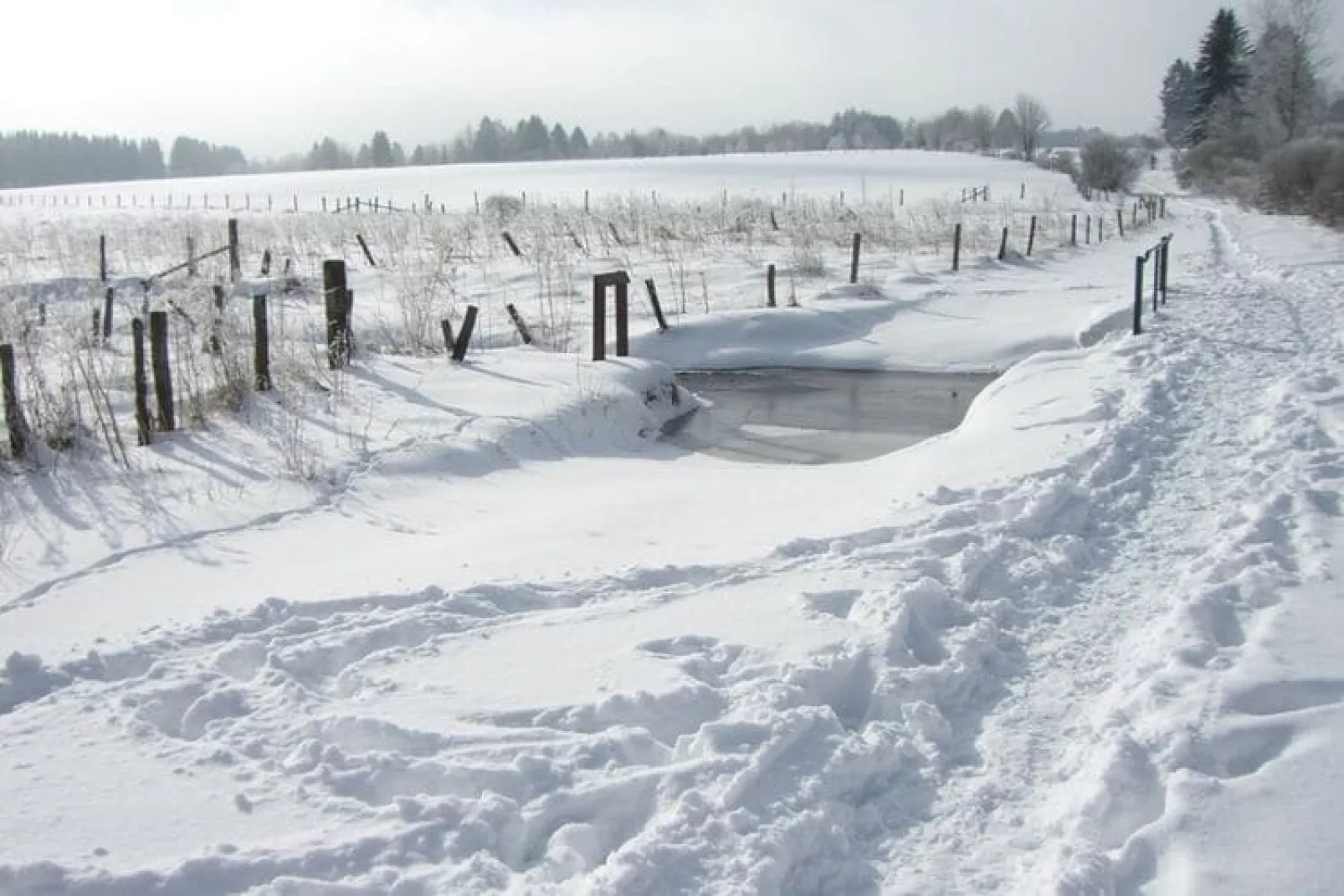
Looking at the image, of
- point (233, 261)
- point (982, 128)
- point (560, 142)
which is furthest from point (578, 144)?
point (233, 261)

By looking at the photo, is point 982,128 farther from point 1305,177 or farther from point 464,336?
point 464,336

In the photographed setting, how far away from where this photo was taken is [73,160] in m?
143

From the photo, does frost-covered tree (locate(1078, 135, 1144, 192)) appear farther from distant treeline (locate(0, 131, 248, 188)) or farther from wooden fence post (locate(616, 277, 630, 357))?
distant treeline (locate(0, 131, 248, 188))

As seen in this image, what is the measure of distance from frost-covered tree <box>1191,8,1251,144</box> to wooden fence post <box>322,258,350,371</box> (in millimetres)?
80197

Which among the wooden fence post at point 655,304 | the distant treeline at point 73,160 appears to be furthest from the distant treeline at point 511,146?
the wooden fence post at point 655,304

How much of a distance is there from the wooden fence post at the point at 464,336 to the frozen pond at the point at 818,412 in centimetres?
228

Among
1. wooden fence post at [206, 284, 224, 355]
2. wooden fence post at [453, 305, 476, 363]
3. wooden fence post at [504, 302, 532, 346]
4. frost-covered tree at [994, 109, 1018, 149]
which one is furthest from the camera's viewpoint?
frost-covered tree at [994, 109, 1018, 149]

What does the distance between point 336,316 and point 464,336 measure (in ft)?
4.31

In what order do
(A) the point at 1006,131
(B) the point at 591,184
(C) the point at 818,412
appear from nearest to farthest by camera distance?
(C) the point at 818,412 < (B) the point at 591,184 < (A) the point at 1006,131

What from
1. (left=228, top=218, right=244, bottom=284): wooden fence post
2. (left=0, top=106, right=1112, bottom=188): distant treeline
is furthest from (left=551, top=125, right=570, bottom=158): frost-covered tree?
(left=228, top=218, right=244, bottom=284): wooden fence post

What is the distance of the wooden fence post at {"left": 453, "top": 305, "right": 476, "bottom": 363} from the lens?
11195 mm

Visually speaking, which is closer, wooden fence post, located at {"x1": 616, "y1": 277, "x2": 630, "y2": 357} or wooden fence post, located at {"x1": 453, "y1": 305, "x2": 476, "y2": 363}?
wooden fence post, located at {"x1": 453, "y1": 305, "x2": 476, "y2": 363}

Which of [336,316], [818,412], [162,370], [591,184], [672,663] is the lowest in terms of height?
[818,412]

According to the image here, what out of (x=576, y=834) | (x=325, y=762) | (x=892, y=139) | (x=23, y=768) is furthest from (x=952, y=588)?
(x=892, y=139)
